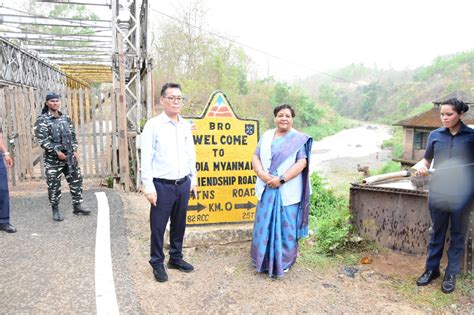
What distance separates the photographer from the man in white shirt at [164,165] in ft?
10.8

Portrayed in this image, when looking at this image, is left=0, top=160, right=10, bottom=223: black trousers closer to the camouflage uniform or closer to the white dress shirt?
the camouflage uniform

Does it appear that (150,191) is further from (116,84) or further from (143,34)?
(143,34)

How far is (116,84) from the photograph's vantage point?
7.70 metres

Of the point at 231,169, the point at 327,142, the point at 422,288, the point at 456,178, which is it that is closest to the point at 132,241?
the point at 231,169

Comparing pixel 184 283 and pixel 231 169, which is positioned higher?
pixel 231 169

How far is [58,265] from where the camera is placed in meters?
3.66

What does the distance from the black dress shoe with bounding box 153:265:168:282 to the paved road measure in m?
0.25

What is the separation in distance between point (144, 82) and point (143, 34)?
1.11 m

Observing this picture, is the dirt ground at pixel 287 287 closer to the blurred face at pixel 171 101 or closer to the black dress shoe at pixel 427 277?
the black dress shoe at pixel 427 277

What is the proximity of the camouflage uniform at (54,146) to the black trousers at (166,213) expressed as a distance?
2146mm

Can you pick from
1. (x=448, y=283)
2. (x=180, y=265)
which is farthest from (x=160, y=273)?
(x=448, y=283)

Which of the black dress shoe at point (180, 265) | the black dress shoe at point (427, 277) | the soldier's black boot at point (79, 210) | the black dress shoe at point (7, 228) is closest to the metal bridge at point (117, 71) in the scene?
the soldier's black boot at point (79, 210)

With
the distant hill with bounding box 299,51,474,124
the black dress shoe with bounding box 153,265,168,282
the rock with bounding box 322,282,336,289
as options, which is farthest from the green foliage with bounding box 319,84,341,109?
the black dress shoe with bounding box 153,265,168,282

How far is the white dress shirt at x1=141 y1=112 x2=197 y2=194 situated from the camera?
3.28m
